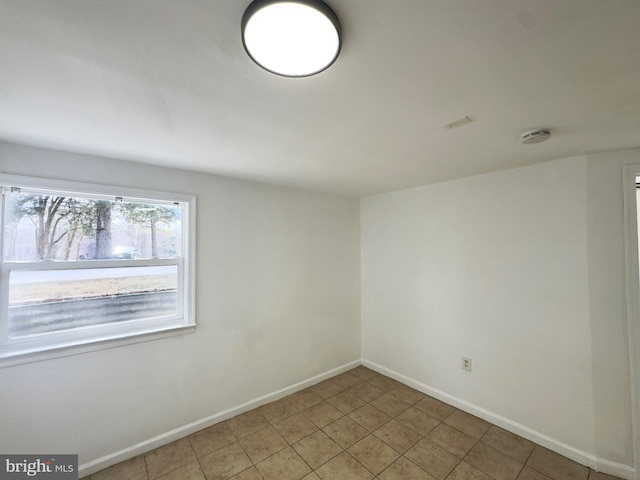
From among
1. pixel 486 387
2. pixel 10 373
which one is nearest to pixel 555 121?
pixel 486 387

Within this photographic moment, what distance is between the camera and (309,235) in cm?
315

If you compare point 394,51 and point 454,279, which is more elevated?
point 394,51

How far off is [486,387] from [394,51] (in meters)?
2.85

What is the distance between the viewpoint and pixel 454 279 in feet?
8.94

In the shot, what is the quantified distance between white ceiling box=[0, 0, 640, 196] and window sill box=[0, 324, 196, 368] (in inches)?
53.5

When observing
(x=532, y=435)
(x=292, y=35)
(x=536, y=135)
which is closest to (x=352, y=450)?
(x=532, y=435)

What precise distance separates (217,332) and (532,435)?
9.20 feet

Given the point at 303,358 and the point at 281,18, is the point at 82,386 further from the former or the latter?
the point at 281,18

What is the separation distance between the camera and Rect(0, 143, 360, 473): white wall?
1.79 meters

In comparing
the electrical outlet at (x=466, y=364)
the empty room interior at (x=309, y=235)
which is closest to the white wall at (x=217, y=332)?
the empty room interior at (x=309, y=235)

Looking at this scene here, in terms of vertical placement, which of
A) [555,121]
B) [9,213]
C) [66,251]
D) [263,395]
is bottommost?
[263,395]

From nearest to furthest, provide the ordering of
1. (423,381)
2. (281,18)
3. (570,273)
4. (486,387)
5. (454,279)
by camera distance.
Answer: (281,18) → (570,273) → (486,387) → (454,279) → (423,381)

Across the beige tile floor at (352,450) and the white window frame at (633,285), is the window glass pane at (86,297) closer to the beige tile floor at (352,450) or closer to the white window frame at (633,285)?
the beige tile floor at (352,450)

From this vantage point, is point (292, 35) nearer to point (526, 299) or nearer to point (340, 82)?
point (340, 82)
